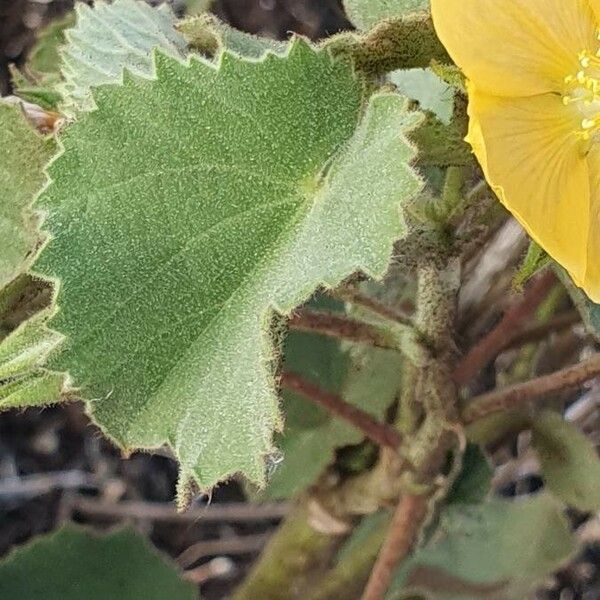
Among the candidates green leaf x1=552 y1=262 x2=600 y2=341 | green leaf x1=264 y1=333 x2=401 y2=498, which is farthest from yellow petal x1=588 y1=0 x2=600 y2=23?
green leaf x1=264 y1=333 x2=401 y2=498

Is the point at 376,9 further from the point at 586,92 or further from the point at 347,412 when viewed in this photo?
the point at 347,412

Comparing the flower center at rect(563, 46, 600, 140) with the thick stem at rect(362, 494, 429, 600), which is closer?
the flower center at rect(563, 46, 600, 140)

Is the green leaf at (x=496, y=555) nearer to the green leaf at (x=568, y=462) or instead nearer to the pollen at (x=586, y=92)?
the green leaf at (x=568, y=462)

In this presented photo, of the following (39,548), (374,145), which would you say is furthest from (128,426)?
(39,548)

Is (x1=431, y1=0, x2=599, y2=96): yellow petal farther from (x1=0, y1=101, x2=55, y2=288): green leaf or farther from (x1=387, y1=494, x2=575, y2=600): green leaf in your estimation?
(x1=387, y1=494, x2=575, y2=600): green leaf

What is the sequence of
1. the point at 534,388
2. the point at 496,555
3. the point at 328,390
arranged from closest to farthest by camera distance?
1. the point at 534,388
2. the point at 328,390
3. the point at 496,555

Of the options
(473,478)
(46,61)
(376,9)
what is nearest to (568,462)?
(473,478)
